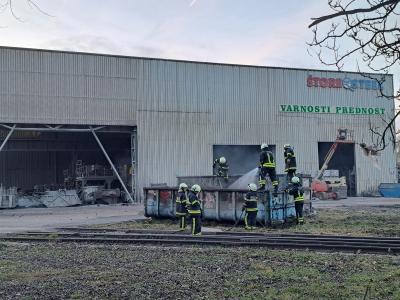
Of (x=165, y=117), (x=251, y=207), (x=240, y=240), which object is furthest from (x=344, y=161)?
(x=240, y=240)

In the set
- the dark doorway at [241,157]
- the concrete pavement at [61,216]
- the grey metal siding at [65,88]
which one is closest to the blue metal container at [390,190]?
the dark doorway at [241,157]

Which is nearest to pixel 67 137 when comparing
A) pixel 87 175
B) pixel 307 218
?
pixel 87 175

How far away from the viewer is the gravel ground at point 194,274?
737 cm

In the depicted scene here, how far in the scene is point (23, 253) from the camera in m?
12.2

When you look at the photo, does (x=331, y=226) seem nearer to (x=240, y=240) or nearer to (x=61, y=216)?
(x=240, y=240)

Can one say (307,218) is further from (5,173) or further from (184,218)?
(5,173)

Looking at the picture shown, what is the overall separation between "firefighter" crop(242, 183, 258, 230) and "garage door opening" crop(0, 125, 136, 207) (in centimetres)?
1758

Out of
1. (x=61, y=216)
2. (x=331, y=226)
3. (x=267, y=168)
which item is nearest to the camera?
(x=267, y=168)

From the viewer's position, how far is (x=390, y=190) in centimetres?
3928

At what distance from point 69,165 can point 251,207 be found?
80.6 feet

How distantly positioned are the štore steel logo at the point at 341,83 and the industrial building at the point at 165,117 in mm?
77

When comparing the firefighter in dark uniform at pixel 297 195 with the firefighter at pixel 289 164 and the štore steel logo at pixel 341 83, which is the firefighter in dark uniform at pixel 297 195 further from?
the štore steel logo at pixel 341 83

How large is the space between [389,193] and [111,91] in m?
21.7

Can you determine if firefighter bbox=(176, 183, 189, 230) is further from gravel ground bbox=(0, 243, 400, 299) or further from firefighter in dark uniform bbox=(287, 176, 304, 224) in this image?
gravel ground bbox=(0, 243, 400, 299)
